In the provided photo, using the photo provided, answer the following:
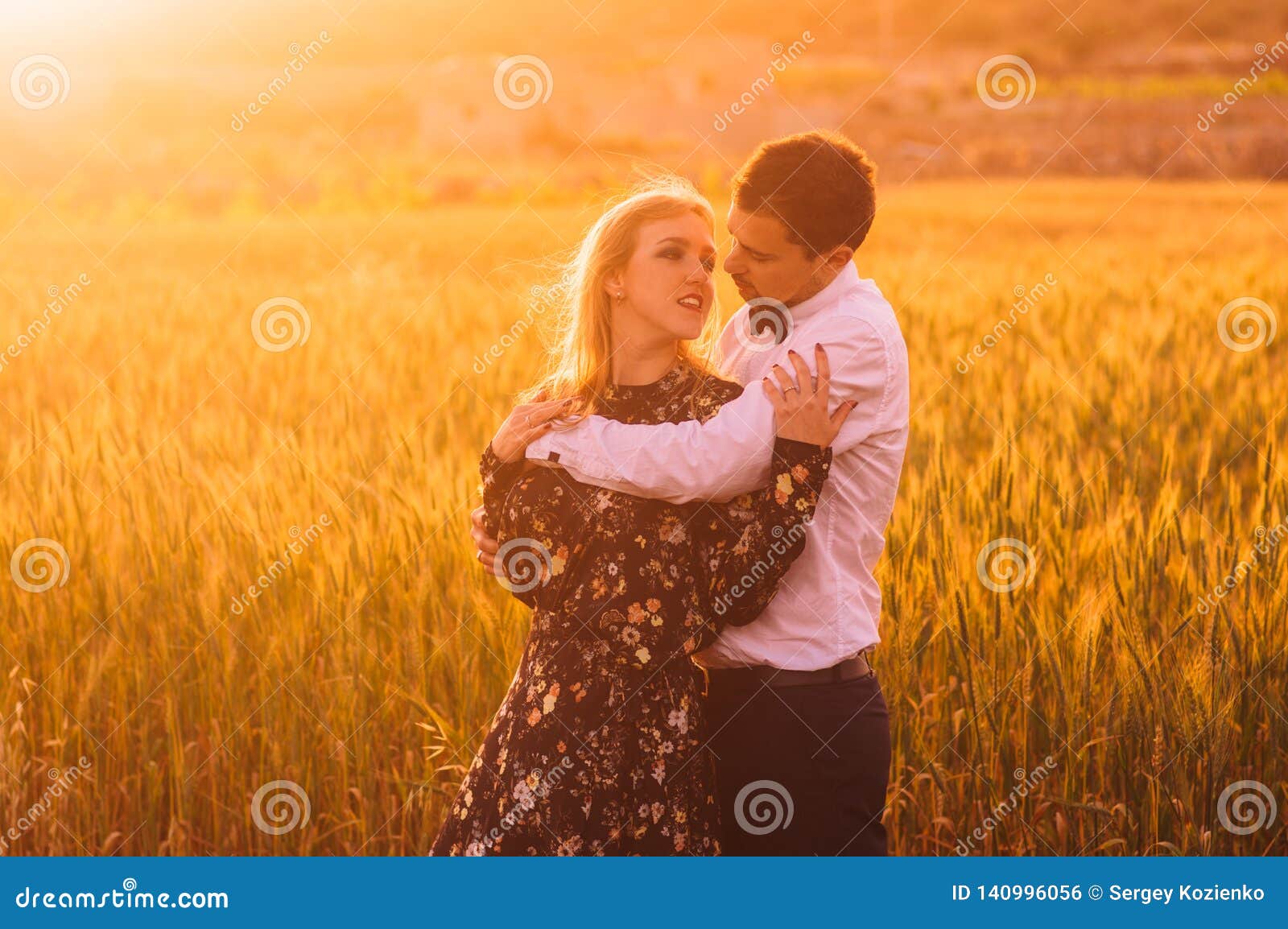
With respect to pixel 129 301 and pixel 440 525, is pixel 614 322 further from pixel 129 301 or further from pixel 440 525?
pixel 129 301

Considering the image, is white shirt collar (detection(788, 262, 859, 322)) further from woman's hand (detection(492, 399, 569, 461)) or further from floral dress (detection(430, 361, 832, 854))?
woman's hand (detection(492, 399, 569, 461))

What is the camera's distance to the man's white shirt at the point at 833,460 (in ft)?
5.97

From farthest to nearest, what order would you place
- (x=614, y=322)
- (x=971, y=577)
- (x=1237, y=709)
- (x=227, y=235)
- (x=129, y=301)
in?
(x=227, y=235) < (x=129, y=301) < (x=971, y=577) < (x=1237, y=709) < (x=614, y=322)

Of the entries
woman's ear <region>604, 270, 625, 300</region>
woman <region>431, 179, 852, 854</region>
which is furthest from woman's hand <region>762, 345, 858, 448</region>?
woman's ear <region>604, 270, 625, 300</region>

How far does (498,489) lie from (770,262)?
0.58m

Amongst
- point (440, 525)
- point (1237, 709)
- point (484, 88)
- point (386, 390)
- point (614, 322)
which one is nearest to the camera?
point (614, 322)

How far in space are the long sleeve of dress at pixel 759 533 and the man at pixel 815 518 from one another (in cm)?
4

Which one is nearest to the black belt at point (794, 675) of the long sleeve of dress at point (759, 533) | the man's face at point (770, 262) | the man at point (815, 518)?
the man at point (815, 518)

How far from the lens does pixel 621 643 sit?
189 cm

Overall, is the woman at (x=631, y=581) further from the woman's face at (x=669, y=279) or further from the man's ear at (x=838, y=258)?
the man's ear at (x=838, y=258)

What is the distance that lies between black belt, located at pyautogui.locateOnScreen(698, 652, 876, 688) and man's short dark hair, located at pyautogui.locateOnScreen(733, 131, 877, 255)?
67 centimetres

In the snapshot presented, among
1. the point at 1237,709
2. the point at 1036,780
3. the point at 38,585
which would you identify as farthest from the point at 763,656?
the point at 38,585

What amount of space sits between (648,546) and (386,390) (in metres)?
3.54

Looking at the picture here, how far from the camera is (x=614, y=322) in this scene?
2.02m
